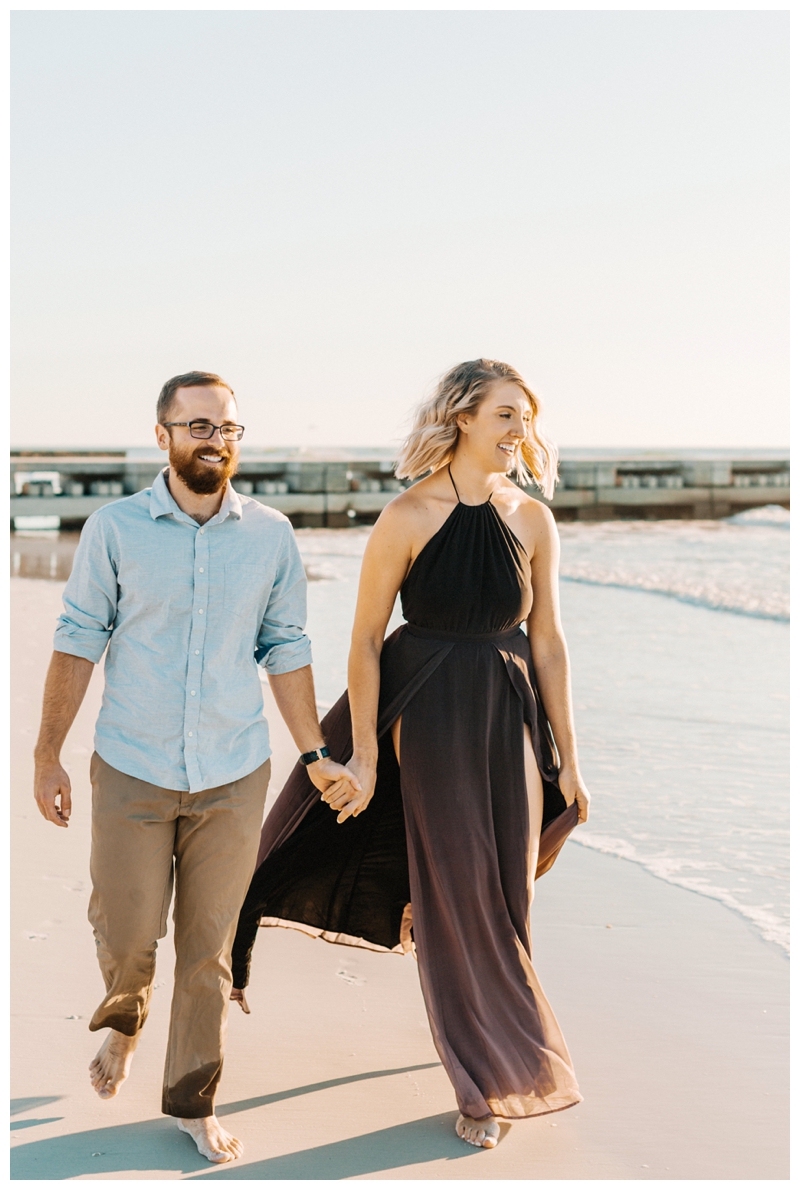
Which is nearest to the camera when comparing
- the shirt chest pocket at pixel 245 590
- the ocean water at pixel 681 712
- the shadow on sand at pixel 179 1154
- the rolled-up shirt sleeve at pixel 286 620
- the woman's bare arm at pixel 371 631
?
the shadow on sand at pixel 179 1154

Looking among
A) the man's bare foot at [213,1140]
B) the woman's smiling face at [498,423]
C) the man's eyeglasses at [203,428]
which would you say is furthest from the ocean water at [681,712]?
the man's eyeglasses at [203,428]

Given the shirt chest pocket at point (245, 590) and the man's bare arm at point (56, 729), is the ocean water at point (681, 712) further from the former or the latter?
the man's bare arm at point (56, 729)

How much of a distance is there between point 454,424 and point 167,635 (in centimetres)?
112

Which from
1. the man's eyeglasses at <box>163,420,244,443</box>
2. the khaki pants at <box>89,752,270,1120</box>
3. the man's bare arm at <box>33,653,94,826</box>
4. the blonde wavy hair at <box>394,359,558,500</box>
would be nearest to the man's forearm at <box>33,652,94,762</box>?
the man's bare arm at <box>33,653,94,826</box>

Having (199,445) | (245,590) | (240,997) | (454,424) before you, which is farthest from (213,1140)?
(454,424)

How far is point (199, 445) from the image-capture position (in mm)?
3016

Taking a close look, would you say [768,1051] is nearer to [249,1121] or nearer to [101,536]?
[249,1121]

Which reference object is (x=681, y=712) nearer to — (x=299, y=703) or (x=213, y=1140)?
(x=299, y=703)

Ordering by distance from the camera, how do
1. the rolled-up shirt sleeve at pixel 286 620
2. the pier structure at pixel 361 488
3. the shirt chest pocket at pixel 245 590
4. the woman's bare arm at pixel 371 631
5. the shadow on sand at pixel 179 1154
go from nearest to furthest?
the shadow on sand at pixel 179 1154, the shirt chest pocket at pixel 245 590, the rolled-up shirt sleeve at pixel 286 620, the woman's bare arm at pixel 371 631, the pier structure at pixel 361 488

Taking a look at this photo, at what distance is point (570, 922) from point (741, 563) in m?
17.4

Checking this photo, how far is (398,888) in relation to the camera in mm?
3727

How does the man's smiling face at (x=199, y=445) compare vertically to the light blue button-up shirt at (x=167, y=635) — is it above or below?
above

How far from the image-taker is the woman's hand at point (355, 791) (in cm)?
338

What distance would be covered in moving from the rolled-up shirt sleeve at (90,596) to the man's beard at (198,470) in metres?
0.24
